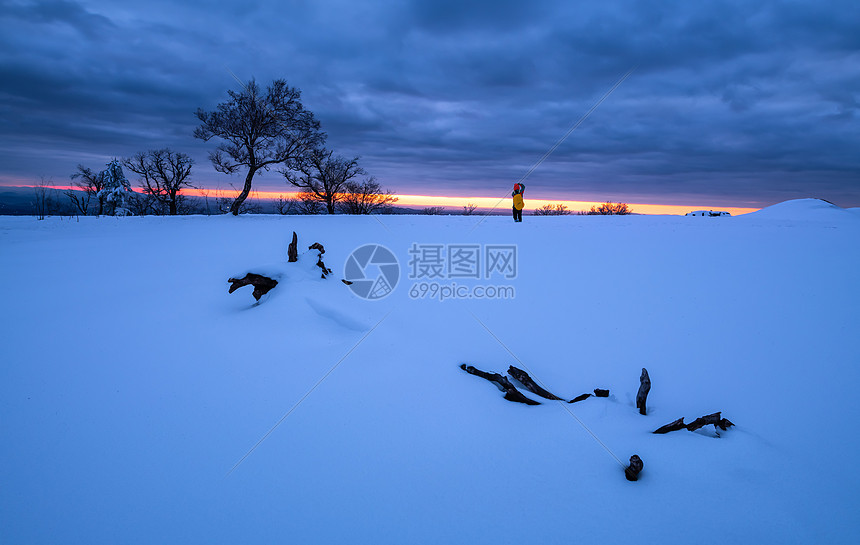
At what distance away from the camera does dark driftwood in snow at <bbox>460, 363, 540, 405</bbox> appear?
3.75 metres

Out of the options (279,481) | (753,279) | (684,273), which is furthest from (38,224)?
(753,279)

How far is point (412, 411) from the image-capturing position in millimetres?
3555

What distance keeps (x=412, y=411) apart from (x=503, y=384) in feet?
3.79

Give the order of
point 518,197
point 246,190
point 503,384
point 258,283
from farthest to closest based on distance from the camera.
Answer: point 246,190, point 518,197, point 258,283, point 503,384

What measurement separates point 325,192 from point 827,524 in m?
34.5

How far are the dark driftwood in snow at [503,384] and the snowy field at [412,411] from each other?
0.33 ft

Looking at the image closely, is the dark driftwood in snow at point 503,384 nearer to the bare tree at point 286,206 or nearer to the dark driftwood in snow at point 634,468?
the dark driftwood in snow at point 634,468

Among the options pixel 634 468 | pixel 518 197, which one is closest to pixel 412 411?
pixel 634 468

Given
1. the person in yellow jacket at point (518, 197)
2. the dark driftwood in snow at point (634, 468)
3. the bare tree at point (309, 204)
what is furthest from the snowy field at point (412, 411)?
the bare tree at point (309, 204)

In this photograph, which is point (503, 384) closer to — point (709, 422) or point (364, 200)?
point (709, 422)

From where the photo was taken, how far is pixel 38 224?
12617mm

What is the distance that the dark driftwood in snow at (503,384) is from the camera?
12.3 ft

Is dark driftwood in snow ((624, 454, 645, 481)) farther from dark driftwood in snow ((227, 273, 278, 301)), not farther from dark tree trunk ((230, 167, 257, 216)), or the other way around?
dark tree trunk ((230, 167, 257, 216))

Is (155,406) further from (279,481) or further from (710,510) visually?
(710,510)
